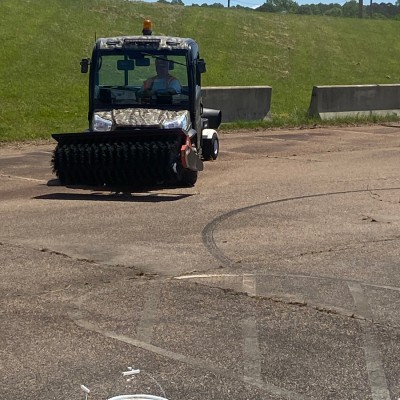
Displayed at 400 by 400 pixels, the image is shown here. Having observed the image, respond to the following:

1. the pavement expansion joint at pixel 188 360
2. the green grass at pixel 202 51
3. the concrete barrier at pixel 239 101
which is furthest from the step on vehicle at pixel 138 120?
the concrete barrier at pixel 239 101

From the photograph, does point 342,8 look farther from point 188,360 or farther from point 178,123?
point 188,360

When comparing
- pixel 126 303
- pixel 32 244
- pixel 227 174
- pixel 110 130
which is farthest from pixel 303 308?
pixel 227 174

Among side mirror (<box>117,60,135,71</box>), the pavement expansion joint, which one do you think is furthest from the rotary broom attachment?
the pavement expansion joint

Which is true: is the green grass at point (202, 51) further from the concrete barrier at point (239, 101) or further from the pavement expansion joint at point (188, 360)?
the pavement expansion joint at point (188, 360)

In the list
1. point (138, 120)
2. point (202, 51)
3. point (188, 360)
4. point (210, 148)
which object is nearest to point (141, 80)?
point (138, 120)

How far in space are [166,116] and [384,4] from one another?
450ft

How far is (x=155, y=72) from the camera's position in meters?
14.9

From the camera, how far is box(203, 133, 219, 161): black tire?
1705 cm

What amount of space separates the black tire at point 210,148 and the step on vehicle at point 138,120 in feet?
3.59

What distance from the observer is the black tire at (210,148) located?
17047 millimetres

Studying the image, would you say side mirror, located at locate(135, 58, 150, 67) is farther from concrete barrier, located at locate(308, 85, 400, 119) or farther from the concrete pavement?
concrete barrier, located at locate(308, 85, 400, 119)

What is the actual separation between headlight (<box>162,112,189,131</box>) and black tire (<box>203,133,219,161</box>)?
2375 millimetres

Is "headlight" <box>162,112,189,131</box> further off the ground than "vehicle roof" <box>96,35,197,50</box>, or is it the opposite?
"vehicle roof" <box>96,35,197,50</box>

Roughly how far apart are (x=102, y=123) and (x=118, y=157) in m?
1.04
